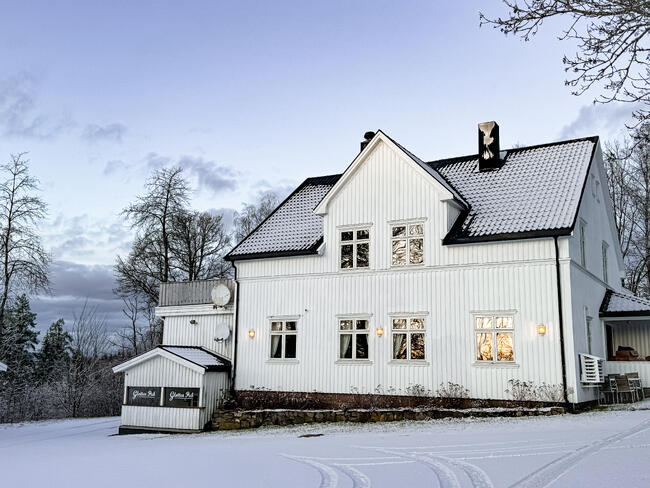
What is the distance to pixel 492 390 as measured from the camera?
1705cm

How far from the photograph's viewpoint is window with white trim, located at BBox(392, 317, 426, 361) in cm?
1845

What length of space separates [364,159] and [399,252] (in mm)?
3338

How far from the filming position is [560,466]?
334 inches

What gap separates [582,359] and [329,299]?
7.71 meters

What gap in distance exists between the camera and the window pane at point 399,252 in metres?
19.2

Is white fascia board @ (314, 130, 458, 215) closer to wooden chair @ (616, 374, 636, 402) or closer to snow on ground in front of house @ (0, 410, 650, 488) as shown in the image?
snow on ground in front of house @ (0, 410, 650, 488)

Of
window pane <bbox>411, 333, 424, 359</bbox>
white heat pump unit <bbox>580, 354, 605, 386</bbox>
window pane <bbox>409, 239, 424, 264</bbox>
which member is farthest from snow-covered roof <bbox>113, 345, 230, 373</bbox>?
white heat pump unit <bbox>580, 354, 605, 386</bbox>

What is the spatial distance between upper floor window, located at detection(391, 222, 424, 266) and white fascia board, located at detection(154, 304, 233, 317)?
670cm

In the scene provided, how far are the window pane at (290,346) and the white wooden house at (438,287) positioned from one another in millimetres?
65

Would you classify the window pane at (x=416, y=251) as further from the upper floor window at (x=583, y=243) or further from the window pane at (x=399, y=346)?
the upper floor window at (x=583, y=243)

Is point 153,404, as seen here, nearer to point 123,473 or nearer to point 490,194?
point 123,473

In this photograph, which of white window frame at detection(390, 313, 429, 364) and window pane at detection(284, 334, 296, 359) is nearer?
white window frame at detection(390, 313, 429, 364)

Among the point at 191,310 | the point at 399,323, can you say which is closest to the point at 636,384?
the point at 399,323

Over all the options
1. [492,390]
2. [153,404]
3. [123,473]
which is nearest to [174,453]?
[123,473]
